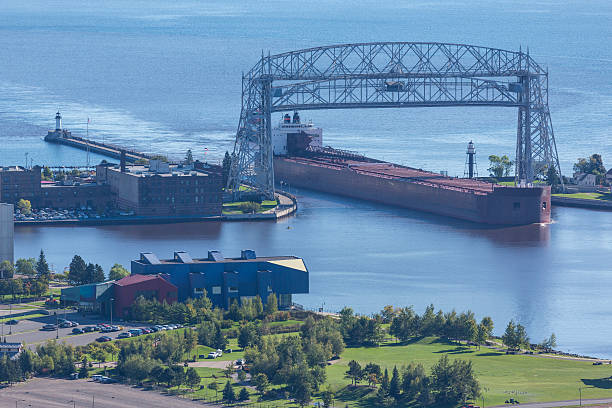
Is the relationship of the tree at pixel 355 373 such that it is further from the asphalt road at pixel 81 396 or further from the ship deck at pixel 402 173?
the ship deck at pixel 402 173

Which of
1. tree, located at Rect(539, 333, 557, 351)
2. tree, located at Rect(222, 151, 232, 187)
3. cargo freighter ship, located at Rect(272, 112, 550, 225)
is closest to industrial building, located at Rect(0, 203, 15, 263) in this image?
tree, located at Rect(539, 333, 557, 351)

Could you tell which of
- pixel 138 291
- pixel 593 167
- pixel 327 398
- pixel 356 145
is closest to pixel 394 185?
pixel 593 167

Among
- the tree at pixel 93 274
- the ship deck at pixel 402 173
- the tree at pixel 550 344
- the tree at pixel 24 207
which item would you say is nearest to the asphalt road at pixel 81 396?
the tree at pixel 550 344

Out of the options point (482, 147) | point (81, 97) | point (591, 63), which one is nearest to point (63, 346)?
point (482, 147)

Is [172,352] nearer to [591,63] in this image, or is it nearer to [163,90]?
[163,90]

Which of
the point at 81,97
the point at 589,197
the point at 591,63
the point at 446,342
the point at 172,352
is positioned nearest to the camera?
the point at 172,352

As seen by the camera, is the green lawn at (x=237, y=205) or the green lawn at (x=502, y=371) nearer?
the green lawn at (x=502, y=371)
